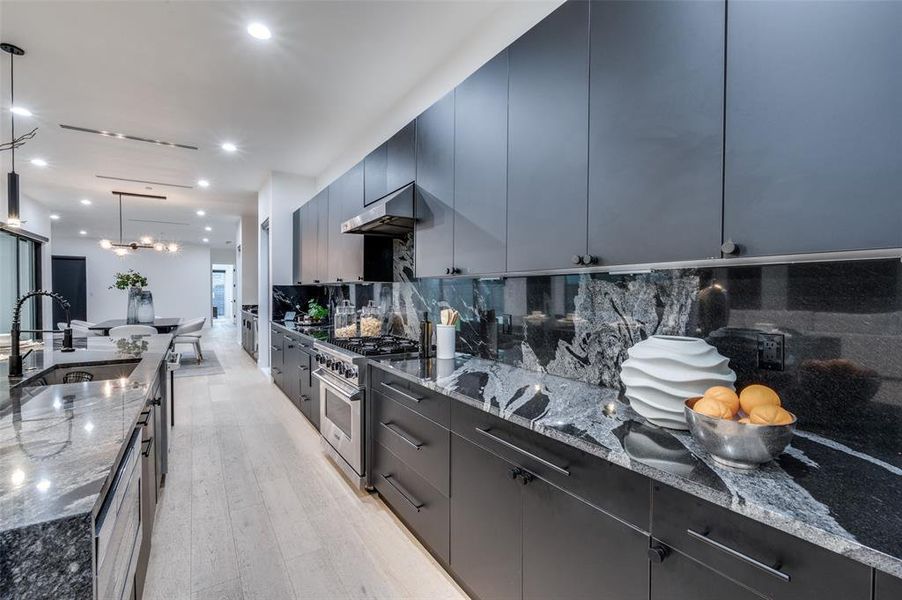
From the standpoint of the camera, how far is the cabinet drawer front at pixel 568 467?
1042mm

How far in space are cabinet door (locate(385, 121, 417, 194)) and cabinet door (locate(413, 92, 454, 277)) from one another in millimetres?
75

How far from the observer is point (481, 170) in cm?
197

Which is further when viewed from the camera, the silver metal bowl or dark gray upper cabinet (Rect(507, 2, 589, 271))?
dark gray upper cabinet (Rect(507, 2, 589, 271))

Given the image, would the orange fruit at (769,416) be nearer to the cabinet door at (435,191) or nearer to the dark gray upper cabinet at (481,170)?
the dark gray upper cabinet at (481,170)

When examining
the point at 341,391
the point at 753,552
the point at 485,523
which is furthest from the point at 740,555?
the point at 341,391

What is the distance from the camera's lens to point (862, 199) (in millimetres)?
838

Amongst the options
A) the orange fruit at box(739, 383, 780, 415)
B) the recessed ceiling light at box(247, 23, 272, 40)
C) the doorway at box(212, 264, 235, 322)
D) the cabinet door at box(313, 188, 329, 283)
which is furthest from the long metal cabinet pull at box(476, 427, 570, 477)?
the doorway at box(212, 264, 235, 322)

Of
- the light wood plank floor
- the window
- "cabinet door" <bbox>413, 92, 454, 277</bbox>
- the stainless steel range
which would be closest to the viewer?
the light wood plank floor

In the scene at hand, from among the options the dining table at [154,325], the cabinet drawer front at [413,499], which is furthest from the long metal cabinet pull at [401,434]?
the dining table at [154,325]

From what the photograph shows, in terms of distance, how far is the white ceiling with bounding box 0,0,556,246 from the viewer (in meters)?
2.33

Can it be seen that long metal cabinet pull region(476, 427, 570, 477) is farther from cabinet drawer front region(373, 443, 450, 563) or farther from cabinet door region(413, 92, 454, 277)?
cabinet door region(413, 92, 454, 277)

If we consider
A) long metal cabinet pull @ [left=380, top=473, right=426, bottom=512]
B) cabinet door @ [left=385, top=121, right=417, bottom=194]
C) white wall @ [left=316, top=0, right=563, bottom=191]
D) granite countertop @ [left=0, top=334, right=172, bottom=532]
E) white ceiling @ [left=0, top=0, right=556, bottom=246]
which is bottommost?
long metal cabinet pull @ [left=380, top=473, right=426, bottom=512]

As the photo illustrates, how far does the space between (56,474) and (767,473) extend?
1614 mm

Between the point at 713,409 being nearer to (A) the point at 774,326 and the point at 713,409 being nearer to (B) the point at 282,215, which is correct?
(A) the point at 774,326
